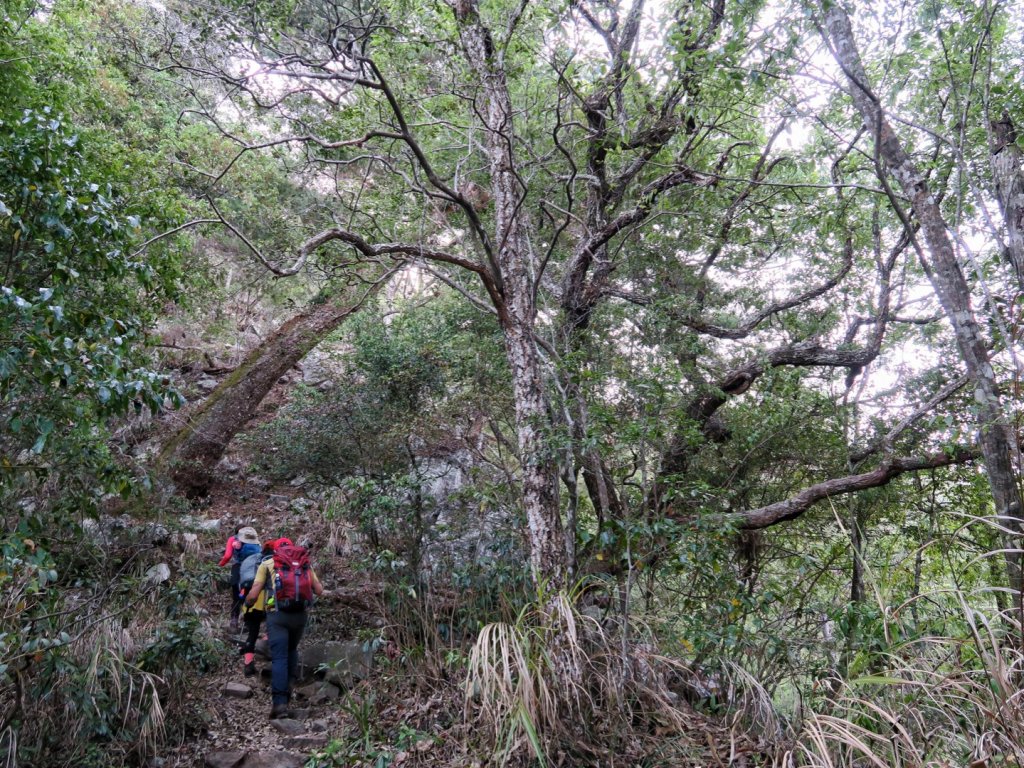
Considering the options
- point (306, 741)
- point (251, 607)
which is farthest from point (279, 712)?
point (251, 607)

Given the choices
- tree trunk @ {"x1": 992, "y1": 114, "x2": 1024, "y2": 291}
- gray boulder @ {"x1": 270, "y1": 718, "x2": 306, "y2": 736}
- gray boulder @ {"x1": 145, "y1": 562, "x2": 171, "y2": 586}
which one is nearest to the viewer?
tree trunk @ {"x1": 992, "y1": 114, "x2": 1024, "y2": 291}

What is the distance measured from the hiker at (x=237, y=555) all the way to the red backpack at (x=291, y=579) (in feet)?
3.64

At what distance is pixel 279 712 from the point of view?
18.1 ft

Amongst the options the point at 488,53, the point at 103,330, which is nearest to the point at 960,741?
the point at 103,330

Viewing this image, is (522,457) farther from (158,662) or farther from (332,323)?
(332,323)

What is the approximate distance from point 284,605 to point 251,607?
69 cm

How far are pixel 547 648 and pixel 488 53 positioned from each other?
502cm

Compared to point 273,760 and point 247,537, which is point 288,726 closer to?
point 273,760

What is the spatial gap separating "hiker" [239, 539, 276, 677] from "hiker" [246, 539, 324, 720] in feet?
0.44

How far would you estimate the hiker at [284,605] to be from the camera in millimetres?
5570

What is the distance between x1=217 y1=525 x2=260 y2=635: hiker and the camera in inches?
266

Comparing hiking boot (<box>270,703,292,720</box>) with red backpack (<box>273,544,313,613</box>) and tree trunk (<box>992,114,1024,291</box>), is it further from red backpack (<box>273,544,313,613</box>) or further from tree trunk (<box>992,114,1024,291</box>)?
tree trunk (<box>992,114,1024,291</box>)

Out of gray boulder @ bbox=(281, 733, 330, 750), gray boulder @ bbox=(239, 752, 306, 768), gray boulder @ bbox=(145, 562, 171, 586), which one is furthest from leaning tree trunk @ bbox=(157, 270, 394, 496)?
gray boulder @ bbox=(239, 752, 306, 768)

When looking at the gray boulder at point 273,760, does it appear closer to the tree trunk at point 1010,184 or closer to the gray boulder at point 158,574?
the gray boulder at point 158,574
